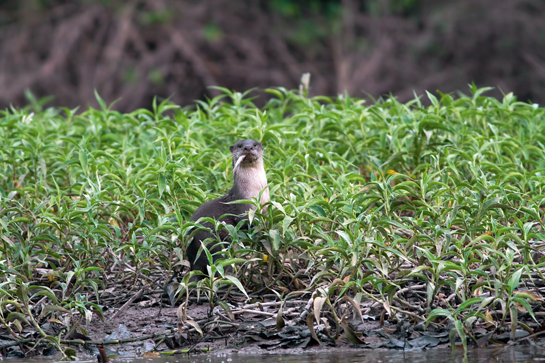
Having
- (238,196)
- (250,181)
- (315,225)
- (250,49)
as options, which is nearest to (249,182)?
(250,181)

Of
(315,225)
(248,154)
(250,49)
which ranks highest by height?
(250,49)

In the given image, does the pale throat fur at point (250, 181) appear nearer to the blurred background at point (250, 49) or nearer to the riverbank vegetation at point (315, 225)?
the riverbank vegetation at point (315, 225)

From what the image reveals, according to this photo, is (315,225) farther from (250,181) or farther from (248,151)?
(248,151)

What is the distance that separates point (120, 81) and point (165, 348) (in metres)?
9.69

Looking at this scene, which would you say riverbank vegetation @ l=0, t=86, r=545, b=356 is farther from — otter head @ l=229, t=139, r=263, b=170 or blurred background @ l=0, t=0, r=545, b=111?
blurred background @ l=0, t=0, r=545, b=111

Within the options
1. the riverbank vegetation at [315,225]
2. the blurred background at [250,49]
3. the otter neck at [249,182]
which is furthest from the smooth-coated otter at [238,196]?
the blurred background at [250,49]

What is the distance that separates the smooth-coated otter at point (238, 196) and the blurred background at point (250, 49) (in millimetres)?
8140

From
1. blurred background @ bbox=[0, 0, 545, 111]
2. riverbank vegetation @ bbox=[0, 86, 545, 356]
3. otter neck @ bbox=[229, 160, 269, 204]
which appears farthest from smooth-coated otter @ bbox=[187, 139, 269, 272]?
blurred background @ bbox=[0, 0, 545, 111]

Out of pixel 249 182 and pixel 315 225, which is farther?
pixel 249 182

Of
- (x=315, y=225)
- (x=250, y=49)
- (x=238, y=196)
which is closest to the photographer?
(x=315, y=225)

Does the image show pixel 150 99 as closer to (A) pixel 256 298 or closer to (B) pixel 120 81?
(B) pixel 120 81

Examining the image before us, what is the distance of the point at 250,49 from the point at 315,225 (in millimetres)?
9199

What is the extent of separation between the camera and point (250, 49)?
43.5 feet

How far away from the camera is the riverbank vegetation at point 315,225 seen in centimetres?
395
